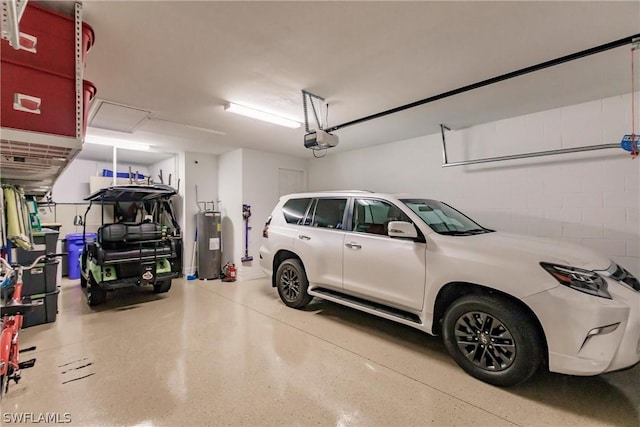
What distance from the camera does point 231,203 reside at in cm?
594

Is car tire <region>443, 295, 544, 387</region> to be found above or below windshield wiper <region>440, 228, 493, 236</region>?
below

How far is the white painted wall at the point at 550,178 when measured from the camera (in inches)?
122

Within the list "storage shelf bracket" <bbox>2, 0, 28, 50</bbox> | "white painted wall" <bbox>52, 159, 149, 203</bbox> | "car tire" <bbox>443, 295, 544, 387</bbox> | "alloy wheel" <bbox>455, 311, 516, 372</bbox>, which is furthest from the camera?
"white painted wall" <bbox>52, 159, 149, 203</bbox>

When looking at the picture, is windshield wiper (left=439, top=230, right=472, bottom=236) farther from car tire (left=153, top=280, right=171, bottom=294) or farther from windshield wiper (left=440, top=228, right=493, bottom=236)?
car tire (left=153, top=280, right=171, bottom=294)

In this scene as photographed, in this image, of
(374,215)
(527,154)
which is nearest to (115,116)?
(374,215)

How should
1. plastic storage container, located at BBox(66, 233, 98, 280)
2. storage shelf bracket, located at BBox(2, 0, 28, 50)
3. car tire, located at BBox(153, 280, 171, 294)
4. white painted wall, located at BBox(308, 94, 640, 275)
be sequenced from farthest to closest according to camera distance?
plastic storage container, located at BBox(66, 233, 98, 280) → car tire, located at BBox(153, 280, 171, 294) → white painted wall, located at BBox(308, 94, 640, 275) → storage shelf bracket, located at BBox(2, 0, 28, 50)

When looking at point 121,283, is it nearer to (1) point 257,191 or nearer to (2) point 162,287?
(2) point 162,287

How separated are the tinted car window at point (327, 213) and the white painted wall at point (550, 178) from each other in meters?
1.86

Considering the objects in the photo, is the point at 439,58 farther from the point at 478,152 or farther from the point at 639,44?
the point at 478,152

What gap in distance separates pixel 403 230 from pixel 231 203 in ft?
13.9

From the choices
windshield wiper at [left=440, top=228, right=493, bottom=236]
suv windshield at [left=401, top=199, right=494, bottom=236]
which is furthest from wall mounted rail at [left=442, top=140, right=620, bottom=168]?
windshield wiper at [left=440, top=228, right=493, bottom=236]

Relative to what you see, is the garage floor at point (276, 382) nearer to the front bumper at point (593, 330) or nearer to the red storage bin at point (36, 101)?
the front bumper at point (593, 330)

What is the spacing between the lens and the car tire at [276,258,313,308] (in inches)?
149

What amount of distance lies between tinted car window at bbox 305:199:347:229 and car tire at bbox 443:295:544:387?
1.65 meters
